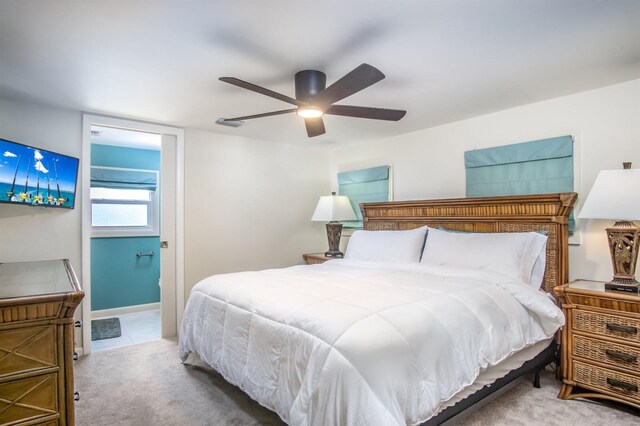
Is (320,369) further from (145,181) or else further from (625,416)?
(145,181)

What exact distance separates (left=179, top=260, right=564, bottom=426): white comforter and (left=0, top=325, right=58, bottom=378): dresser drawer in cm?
93

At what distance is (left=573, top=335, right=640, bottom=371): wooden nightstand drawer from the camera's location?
2.12 meters

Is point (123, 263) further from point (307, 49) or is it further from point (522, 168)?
point (522, 168)

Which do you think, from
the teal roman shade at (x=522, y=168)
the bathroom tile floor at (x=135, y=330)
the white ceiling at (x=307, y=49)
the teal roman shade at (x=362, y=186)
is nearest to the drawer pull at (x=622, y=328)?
the teal roman shade at (x=522, y=168)

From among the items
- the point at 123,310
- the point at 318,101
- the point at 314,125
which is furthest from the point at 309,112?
the point at 123,310

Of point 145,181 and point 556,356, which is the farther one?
point 145,181

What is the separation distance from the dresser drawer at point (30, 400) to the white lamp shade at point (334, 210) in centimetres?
323

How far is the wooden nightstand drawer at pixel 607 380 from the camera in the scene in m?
2.11

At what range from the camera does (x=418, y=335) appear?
165cm

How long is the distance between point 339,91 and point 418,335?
1.38 meters

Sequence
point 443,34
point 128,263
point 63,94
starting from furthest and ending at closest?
point 128,263 < point 63,94 < point 443,34

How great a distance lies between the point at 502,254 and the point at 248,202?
9.43 feet

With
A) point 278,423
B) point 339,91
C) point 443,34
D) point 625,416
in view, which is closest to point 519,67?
point 443,34

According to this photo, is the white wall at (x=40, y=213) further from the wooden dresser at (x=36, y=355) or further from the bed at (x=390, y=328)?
the wooden dresser at (x=36, y=355)
